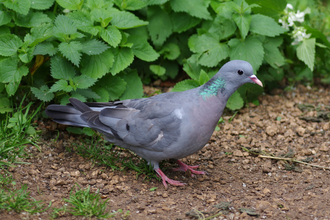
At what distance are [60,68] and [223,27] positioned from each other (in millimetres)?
2117

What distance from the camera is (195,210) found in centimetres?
309

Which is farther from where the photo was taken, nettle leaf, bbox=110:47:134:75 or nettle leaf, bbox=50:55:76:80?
nettle leaf, bbox=110:47:134:75

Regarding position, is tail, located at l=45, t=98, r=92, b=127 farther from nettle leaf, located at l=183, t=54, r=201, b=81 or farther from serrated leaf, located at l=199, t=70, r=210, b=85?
nettle leaf, located at l=183, t=54, r=201, b=81

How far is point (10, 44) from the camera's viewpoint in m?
3.88

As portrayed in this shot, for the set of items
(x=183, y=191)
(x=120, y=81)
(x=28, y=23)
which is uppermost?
(x=28, y=23)

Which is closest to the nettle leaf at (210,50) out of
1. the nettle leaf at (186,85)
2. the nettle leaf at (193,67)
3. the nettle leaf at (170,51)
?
the nettle leaf at (193,67)

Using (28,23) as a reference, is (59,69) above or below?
below

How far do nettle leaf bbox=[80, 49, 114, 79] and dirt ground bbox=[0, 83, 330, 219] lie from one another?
2.67ft

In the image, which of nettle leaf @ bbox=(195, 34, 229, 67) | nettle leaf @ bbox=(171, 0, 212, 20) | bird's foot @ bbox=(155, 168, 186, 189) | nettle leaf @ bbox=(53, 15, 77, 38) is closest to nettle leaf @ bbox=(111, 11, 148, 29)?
nettle leaf @ bbox=(53, 15, 77, 38)

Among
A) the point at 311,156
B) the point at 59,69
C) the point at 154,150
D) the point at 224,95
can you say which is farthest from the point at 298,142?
the point at 59,69

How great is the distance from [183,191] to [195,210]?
0.48 metres

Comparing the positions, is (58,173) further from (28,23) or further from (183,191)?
(28,23)

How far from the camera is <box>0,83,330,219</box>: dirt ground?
3.17 m

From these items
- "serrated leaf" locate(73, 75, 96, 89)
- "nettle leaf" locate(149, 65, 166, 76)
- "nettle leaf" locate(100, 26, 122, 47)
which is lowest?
"nettle leaf" locate(149, 65, 166, 76)
